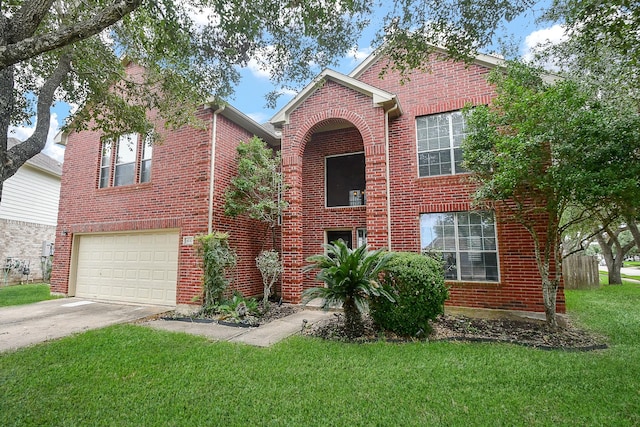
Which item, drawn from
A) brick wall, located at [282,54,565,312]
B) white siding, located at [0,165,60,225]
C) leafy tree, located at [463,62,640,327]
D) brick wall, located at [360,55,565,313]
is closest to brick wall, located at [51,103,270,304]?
brick wall, located at [282,54,565,312]

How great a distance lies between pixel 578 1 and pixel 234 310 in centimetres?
868

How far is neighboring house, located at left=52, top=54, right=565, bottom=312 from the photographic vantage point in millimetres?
7996

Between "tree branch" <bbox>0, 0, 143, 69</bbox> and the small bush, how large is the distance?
211 inches

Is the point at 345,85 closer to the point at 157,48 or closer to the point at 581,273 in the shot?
the point at 157,48

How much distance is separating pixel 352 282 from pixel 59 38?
5166 millimetres

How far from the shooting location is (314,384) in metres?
3.77

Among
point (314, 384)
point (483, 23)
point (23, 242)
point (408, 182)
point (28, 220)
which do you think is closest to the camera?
point (314, 384)

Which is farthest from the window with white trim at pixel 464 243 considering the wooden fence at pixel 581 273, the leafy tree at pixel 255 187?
the wooden fence at pixel 581 273

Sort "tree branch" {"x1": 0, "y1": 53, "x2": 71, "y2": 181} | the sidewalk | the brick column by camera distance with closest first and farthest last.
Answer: "tree branch" {"x1": 0, "y1": 53, "x2": 71, "y2": 181}
the sidewalk
the brick column

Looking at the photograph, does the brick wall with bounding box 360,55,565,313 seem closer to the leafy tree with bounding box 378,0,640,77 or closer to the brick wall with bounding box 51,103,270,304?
the leafy tree with bounding box 378,0,640,77

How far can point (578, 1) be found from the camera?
454cm

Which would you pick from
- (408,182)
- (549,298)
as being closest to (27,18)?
(408,182)

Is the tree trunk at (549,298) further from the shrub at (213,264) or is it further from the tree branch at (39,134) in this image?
the tree branch at (39,134)

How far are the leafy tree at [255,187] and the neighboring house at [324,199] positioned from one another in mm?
309
